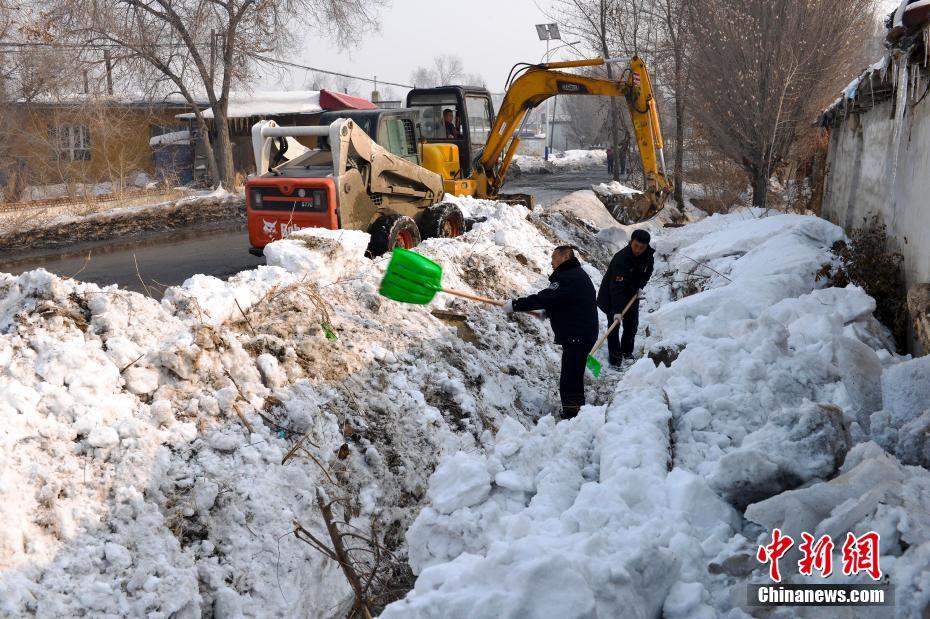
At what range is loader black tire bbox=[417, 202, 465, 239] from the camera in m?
11.6

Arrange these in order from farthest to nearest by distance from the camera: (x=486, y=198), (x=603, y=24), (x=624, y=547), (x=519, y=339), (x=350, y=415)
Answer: (x=603, y=24), (x=486, y=198), (x=519, y=339), (x=350, y=415), (x=624, y=547)

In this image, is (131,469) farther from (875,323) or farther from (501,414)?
(875,323)

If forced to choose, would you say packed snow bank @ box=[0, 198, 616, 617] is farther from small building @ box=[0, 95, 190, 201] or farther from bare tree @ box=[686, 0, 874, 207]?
small building @ box=[0, 95, 190, 201]

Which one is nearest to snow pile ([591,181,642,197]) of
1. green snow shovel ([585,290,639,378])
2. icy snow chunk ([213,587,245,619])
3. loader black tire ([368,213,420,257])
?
loader black tire ([368,213,420,257])

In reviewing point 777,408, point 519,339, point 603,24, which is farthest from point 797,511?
point 603,24

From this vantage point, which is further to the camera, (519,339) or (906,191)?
(519,339)

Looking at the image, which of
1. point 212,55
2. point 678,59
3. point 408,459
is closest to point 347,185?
point 408,459

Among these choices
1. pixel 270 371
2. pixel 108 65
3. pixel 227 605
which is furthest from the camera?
pixel 108 65

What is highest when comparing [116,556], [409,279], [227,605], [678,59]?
[678,59]

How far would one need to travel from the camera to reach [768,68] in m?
16.6

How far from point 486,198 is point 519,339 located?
636cm

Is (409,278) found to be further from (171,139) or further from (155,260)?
(171,139)

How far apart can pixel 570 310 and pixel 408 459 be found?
218cm

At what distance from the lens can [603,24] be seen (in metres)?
28.4
